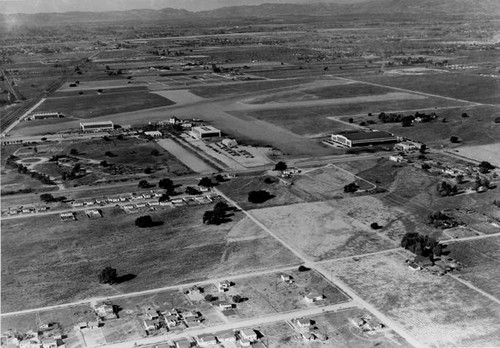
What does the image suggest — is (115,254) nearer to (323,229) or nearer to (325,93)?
(323,229)

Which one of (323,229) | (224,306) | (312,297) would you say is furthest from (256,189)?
(224,306)

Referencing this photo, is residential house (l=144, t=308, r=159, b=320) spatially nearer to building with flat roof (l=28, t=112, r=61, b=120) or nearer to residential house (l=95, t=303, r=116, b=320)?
residential house (l=95, t=303, r=116, b=320)

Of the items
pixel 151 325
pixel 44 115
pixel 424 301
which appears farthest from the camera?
pixel 44 115

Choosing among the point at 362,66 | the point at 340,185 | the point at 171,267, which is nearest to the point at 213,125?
the point at 340,185

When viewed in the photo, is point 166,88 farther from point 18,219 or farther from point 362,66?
point 18,219

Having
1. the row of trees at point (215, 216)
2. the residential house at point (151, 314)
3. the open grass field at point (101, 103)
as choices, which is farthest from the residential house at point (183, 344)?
the open grass field at point (101, 103)

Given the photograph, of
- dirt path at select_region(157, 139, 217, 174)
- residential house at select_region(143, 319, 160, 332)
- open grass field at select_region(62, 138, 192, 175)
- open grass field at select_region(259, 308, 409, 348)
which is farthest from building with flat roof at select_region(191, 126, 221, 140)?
open grass field at select_region(259, 308, 409, 348)
